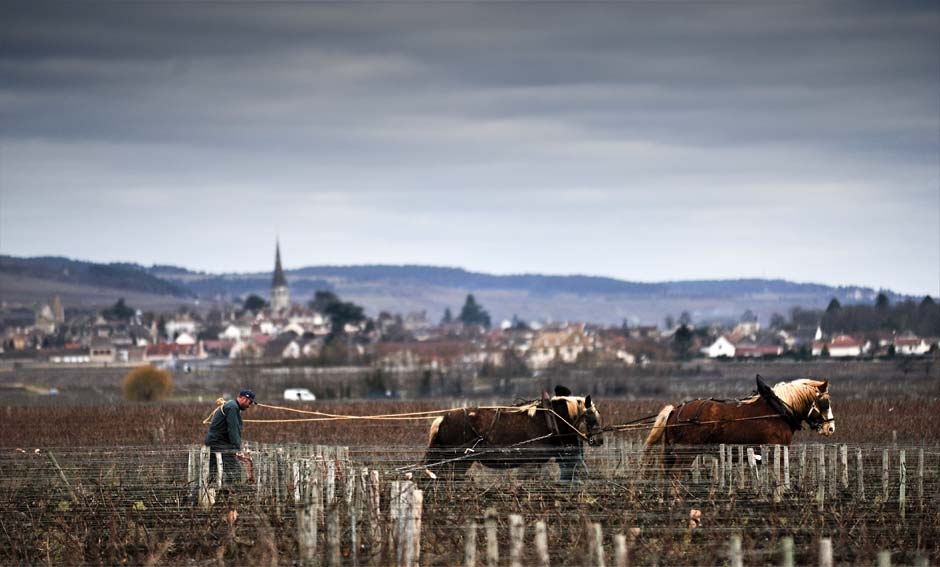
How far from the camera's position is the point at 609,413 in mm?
46406

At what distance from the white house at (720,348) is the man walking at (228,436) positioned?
3061 inches

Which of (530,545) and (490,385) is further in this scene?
(490,385)

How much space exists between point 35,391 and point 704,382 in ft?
145

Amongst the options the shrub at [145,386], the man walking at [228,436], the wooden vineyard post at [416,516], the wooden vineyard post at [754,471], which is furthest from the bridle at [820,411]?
the shrub at [145,386]

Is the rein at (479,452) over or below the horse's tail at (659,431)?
below

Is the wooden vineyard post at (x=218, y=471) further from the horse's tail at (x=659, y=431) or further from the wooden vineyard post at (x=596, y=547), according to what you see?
the wooden vineyard post at (x=596, y=547)

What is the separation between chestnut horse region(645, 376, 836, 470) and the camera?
21562mm

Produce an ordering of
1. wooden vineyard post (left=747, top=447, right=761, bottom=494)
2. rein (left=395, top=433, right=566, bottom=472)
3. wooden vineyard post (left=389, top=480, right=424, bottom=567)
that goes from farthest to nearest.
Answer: rein (left=395, top=433, right=566, bottom=472), wooden vineyard post (left=747, top=447, right=761, bottom=494), wooden vineyard post (left=389, top=480, right=424, bottom=567)

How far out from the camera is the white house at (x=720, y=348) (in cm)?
10125

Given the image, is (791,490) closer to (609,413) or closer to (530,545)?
(530,545)

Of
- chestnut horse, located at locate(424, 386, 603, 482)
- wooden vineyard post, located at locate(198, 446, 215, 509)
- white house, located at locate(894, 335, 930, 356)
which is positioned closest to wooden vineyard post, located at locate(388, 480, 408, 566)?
wooden vineyard post, located at locate(198, 446, 215, 509)

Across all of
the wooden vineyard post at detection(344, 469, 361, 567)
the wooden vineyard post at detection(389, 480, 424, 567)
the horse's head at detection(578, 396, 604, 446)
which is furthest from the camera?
the horse's head at detection(578, 396, 604, 446)

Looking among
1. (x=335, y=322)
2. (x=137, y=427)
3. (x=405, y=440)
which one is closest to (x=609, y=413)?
(x=405, y=440)

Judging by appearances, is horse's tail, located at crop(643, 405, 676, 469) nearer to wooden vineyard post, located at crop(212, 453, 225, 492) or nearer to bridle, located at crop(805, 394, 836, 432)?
bridle, located at crop(805, 394, 836, 432)
